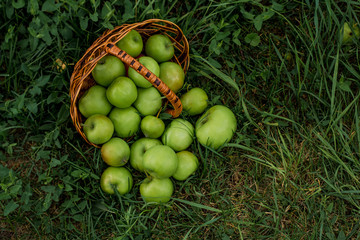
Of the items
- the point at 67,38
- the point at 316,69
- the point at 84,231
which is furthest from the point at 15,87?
the point at 316,69

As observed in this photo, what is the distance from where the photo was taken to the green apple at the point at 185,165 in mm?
2582

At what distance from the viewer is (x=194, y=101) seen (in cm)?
273

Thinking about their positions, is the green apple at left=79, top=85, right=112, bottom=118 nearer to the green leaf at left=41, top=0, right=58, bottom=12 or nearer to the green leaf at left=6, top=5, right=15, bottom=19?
the green leaf at left=41, top=0, right=58, bottom=12

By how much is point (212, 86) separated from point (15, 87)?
1.54 m

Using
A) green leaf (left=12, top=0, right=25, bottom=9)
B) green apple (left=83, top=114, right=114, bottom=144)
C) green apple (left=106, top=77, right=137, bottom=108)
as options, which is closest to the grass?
Result: green leaf (left=12, top=0, right=25, bottom=9)

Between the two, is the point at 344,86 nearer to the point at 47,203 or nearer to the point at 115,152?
the point at 115,152

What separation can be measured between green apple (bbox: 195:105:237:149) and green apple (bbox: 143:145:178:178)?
337mm

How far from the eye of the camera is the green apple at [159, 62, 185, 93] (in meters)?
2.61

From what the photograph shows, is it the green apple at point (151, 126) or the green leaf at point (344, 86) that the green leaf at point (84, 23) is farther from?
the green leaf at point (344, 86)

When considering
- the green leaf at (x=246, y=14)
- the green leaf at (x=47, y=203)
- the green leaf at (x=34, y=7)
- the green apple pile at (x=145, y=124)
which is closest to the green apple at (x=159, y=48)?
the green apple pile at (x=145, y=124)

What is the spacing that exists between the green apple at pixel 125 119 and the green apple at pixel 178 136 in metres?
0.25

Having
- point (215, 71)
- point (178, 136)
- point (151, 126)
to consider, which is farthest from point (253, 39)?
point (151, 126)

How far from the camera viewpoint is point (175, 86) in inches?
104

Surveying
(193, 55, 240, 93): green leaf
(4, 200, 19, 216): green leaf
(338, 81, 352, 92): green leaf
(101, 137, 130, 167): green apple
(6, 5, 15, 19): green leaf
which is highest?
(6, 5, 15, 19): green leaf
